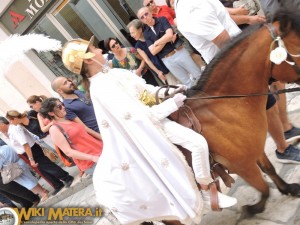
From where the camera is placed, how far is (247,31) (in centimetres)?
253

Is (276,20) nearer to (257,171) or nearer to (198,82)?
(198,82)

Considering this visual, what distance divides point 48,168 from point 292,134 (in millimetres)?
4657

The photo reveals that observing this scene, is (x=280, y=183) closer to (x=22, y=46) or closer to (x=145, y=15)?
(x=22, y=46)

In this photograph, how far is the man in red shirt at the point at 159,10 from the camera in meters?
5.77

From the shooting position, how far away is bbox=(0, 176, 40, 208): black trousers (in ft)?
21.6

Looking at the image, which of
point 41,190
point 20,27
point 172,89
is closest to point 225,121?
point 172,89

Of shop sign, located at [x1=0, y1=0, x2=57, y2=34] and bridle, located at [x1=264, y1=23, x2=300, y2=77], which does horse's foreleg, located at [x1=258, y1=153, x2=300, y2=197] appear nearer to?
bridle, located at [x1=264, y1=23, x2=300, y2=77]

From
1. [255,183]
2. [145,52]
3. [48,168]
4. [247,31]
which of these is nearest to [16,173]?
[48,168]

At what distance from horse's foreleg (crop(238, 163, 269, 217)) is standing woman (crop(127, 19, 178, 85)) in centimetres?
342

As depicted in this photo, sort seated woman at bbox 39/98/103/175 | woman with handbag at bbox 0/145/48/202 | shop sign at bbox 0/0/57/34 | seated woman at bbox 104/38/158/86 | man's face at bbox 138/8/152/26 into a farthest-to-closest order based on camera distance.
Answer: shop sign at bbox 0/0/57/34, woman with handbag at bbox 0/145/48/202, seated woman at bbox 104/38/158/86, man's face at bbox 138/8/152/26, seated woman at bbox 39/98/103/175

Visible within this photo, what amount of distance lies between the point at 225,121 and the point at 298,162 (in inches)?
48.5

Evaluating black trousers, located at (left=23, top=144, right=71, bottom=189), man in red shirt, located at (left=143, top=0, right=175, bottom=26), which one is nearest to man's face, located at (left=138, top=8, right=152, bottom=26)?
man in red shirt, located at (left=143, top=0, right=175, bottom=26)

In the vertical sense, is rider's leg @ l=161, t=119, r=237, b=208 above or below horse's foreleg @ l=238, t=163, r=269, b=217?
above

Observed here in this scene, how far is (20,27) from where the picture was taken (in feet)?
29.8
